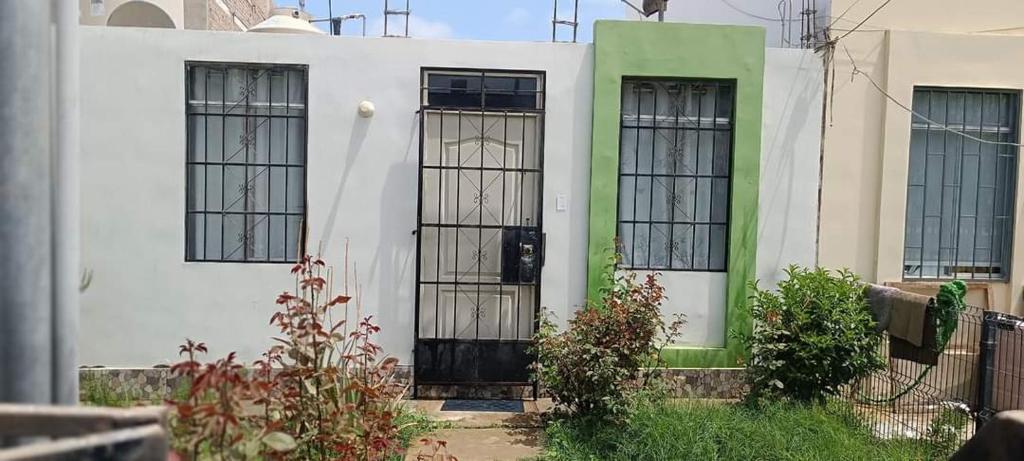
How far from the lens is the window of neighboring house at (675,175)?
5637 millimetres

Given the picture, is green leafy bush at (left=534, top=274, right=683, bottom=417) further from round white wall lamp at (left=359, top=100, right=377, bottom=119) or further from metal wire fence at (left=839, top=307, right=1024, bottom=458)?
round white wall lamp at (left=359, top=100, right=377, bottom=119)

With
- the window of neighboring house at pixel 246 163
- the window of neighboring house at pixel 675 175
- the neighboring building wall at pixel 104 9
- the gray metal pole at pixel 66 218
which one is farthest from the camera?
the neighboring building wall at pixel 104 9

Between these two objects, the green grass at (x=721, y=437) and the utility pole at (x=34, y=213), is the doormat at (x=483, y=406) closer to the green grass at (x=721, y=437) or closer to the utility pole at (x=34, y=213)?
the green grass at (x=721, y=437)

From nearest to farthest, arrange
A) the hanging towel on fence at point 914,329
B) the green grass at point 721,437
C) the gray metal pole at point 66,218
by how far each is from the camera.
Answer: the gray metal pole at point 66,218 → the green grass at point 721,437 → the hanging towel on fence at point 914,329

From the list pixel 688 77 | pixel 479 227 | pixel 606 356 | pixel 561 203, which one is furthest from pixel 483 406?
pixel 688 77

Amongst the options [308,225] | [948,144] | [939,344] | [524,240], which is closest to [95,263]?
[308,225]

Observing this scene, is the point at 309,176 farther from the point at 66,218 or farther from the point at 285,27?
the point at 66,218

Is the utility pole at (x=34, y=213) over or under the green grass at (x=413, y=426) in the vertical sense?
over

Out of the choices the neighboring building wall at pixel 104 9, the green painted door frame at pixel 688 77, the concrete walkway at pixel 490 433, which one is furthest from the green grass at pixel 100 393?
the neighboring building wall at pixel 104 9

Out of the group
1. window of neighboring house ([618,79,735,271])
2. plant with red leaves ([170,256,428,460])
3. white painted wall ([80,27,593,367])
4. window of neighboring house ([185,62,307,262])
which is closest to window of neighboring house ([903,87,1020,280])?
window of neighboring house ([618,79,735,271])

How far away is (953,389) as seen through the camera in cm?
544

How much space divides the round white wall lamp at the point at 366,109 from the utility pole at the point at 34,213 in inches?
147

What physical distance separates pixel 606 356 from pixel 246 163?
11.0 ft

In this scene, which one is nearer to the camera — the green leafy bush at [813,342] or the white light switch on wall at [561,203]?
the green leafy bush at [813,342]
